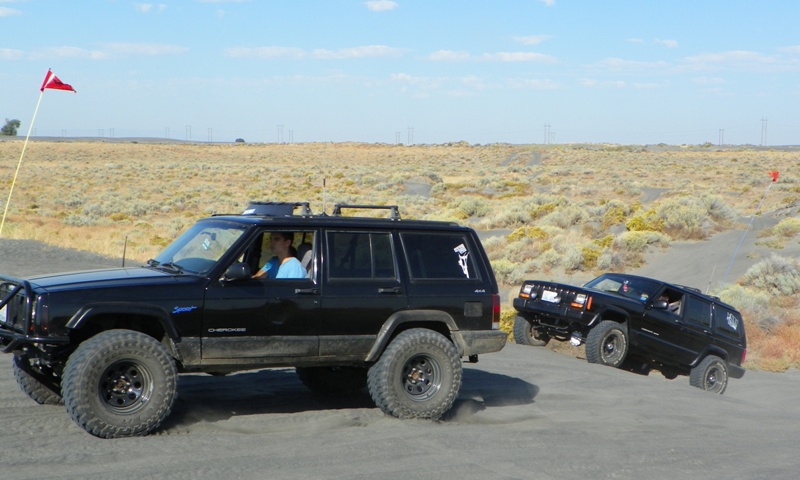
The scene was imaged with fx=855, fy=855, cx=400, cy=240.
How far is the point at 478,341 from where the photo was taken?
8.41 metres

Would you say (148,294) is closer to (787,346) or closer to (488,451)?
(488,451)

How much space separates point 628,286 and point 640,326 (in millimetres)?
858

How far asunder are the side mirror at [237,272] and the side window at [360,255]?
932mm

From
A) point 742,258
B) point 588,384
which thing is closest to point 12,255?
point 588,384

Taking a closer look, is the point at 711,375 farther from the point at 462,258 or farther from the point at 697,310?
the point at 462,258

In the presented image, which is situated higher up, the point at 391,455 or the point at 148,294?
the point at 148,294

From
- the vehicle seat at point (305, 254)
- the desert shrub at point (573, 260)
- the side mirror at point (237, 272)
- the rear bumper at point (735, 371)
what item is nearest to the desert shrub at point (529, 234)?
the desert shrub at point (573, 260)

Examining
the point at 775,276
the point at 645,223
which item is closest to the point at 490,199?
the point at 645,223

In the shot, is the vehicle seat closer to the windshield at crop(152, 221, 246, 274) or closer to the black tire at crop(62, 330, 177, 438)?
the windshield at crop(152, 221, 246, 274)

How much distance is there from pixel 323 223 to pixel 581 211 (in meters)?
29.7

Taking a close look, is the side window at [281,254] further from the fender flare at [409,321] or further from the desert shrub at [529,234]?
the desert shrub at [529,234]

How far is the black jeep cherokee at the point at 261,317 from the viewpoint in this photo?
21.8 ft

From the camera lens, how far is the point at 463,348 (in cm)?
837

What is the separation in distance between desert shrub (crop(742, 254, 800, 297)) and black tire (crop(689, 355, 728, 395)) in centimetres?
887
